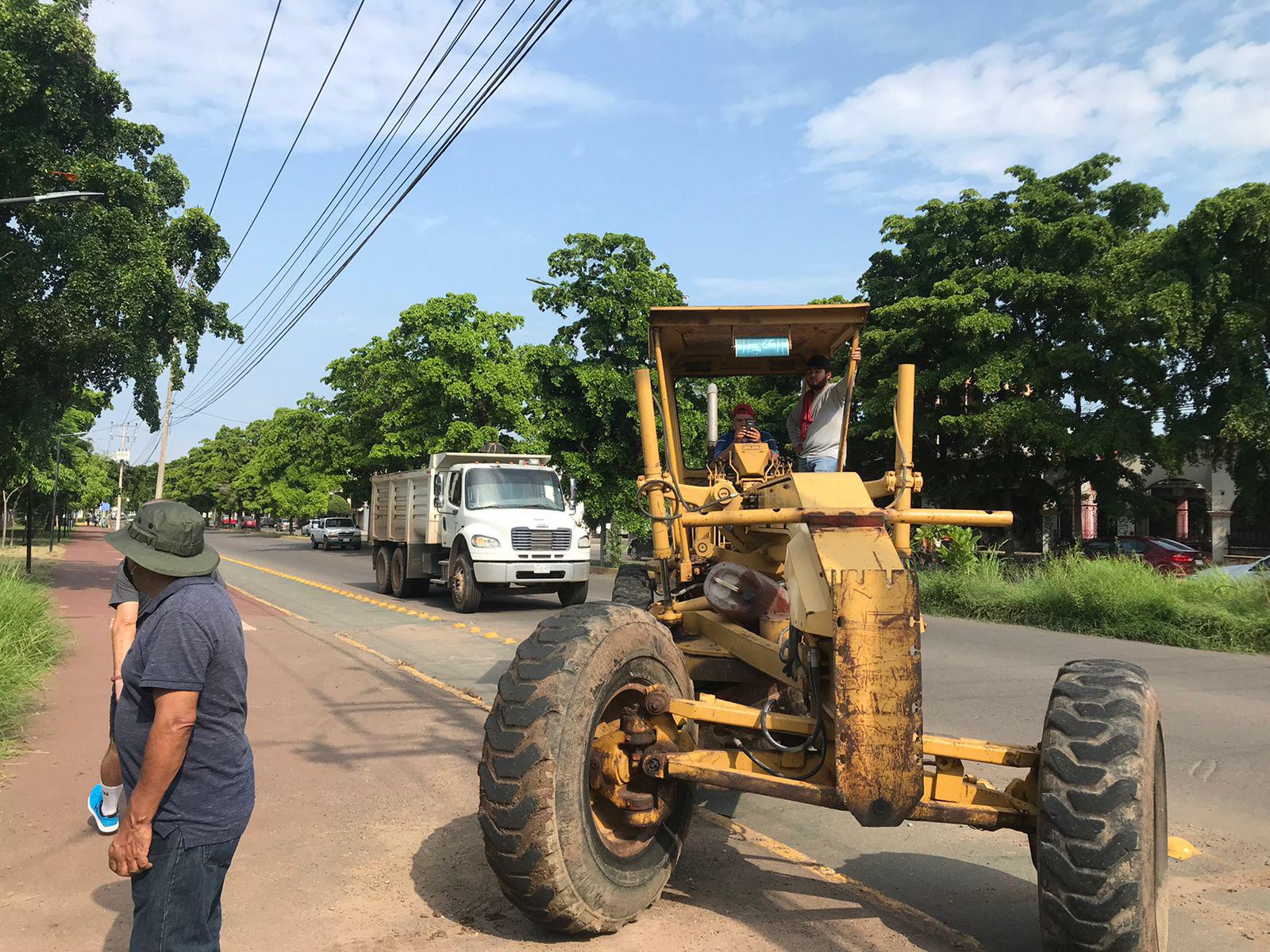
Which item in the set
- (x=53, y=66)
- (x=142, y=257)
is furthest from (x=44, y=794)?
(x=53, y=66)

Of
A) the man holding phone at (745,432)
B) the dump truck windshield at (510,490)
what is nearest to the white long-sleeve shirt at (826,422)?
the man holding phone at (745,432)

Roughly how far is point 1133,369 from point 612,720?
2540cm

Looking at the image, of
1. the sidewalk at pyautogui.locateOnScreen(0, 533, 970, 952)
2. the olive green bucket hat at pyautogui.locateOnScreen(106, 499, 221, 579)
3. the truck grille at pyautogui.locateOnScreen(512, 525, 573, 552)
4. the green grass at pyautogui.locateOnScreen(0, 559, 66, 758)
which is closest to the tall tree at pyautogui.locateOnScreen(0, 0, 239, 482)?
the green grass at pyautogui.locateOnScreen(0, 559, 66, 758)

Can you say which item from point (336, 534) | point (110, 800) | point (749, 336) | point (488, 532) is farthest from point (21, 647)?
point (336, 534)

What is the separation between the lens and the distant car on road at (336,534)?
163 feet

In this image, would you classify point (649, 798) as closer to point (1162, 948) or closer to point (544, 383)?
point (1162, 948)

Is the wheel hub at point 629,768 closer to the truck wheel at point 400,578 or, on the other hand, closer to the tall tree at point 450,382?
the truck wheel at point 400,578

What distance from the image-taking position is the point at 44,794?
560 cm

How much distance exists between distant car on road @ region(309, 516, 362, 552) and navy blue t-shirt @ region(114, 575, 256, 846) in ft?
159

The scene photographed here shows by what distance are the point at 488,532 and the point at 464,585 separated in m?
1.01

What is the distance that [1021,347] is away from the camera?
2653cm

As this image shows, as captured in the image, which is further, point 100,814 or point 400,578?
point 400,578

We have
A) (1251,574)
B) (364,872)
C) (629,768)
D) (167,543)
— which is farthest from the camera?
(1251,574)

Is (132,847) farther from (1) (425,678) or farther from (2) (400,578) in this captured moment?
(2) (400,578)
